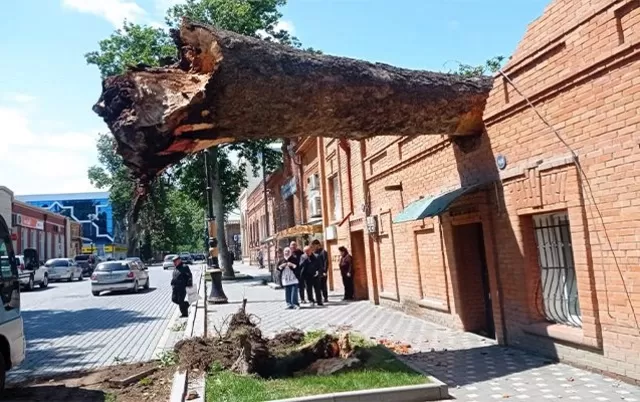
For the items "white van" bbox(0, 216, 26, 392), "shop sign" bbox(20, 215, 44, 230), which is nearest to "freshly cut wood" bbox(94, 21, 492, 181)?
"white van" bbox(0, 216, 26, 392)

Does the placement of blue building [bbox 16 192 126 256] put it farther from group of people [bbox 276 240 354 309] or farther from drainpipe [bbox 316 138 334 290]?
group of people [bbox 276 240 354 309]

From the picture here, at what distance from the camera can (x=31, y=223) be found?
Result: 48.7 meters

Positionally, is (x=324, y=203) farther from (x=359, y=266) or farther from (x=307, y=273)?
(x=307, y=273)

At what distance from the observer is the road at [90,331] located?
9375 millimetres

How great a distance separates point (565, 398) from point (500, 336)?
2.90 meters

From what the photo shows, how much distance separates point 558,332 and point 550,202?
67.3 inches

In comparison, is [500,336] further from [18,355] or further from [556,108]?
[18,355]

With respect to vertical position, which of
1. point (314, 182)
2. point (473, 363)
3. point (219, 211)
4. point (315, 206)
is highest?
point (314, 182)

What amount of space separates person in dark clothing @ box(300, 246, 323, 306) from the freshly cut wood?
7789mm

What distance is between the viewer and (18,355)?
740 centimetres

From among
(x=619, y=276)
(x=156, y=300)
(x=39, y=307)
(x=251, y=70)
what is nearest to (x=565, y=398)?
(x=619, y=276)

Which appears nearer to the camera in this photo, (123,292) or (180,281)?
(180,281)

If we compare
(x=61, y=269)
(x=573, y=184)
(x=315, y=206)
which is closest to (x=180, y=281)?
(x=573, y=184)

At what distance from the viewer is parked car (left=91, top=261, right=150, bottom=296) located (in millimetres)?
23391
